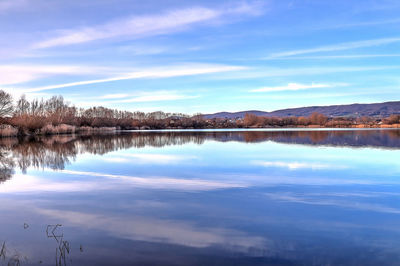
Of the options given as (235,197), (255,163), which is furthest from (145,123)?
(235,197)

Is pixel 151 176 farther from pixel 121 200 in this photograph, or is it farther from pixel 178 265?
pixel 178 265

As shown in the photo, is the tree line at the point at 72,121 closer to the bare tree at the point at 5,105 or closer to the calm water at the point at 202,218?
the bare tree at the point at 5,105

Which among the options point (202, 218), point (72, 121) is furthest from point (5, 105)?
point (202, 218)

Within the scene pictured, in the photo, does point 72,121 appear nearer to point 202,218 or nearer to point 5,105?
point 5,105

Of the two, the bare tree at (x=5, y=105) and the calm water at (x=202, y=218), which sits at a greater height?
the bare tree at (x=5, y=105)

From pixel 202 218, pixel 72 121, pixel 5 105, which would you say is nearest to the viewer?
pixel 202 218

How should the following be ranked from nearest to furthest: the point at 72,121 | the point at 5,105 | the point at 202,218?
the point at 202,218, the point at 5,105, the point at 72,121

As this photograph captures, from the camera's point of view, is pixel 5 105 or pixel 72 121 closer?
pixel 5 105

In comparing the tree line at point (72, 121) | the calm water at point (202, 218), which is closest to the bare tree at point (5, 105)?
the tree line at point (72, 121)

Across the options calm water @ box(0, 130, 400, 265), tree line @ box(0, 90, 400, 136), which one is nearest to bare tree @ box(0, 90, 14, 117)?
tree line @ box(0, 90, 400, 136)

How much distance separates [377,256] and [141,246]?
2.70m

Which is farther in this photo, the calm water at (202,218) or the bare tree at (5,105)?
the bare tree at (5,105)

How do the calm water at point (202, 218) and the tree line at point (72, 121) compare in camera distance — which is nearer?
the calm water at point (202, 218)

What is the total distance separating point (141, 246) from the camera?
12.6 feet
